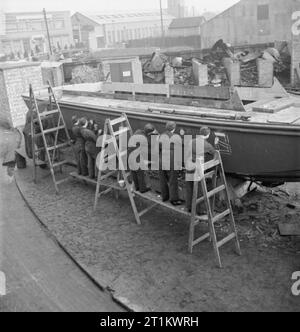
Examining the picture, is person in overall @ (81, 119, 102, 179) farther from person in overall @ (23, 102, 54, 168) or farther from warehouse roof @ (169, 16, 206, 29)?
warehouse roof @ (169, 16, 206, 29)

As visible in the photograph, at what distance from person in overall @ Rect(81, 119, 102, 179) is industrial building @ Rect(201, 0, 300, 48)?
20403 millimetres

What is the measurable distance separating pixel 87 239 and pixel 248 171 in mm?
2266

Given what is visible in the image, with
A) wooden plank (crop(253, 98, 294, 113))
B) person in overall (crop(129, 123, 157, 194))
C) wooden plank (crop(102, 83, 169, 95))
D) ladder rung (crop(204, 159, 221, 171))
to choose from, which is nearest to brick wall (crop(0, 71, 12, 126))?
wooden plank (crop(102, 83, 169, 95))

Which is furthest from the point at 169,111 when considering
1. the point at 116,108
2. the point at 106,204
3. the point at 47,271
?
the point at 47,271

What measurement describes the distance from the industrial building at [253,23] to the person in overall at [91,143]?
20.4 m

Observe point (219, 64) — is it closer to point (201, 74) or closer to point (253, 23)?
point (201, 74)

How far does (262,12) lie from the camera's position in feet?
82.4

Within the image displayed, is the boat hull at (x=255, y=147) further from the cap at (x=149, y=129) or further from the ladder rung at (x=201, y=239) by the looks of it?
the ladder rung at (x=201, y=239)

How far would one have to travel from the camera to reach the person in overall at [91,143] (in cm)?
652

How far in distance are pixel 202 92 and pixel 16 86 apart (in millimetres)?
6457

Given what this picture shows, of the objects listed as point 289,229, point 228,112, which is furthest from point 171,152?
point 289,229

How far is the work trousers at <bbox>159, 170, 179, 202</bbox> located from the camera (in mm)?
5160
